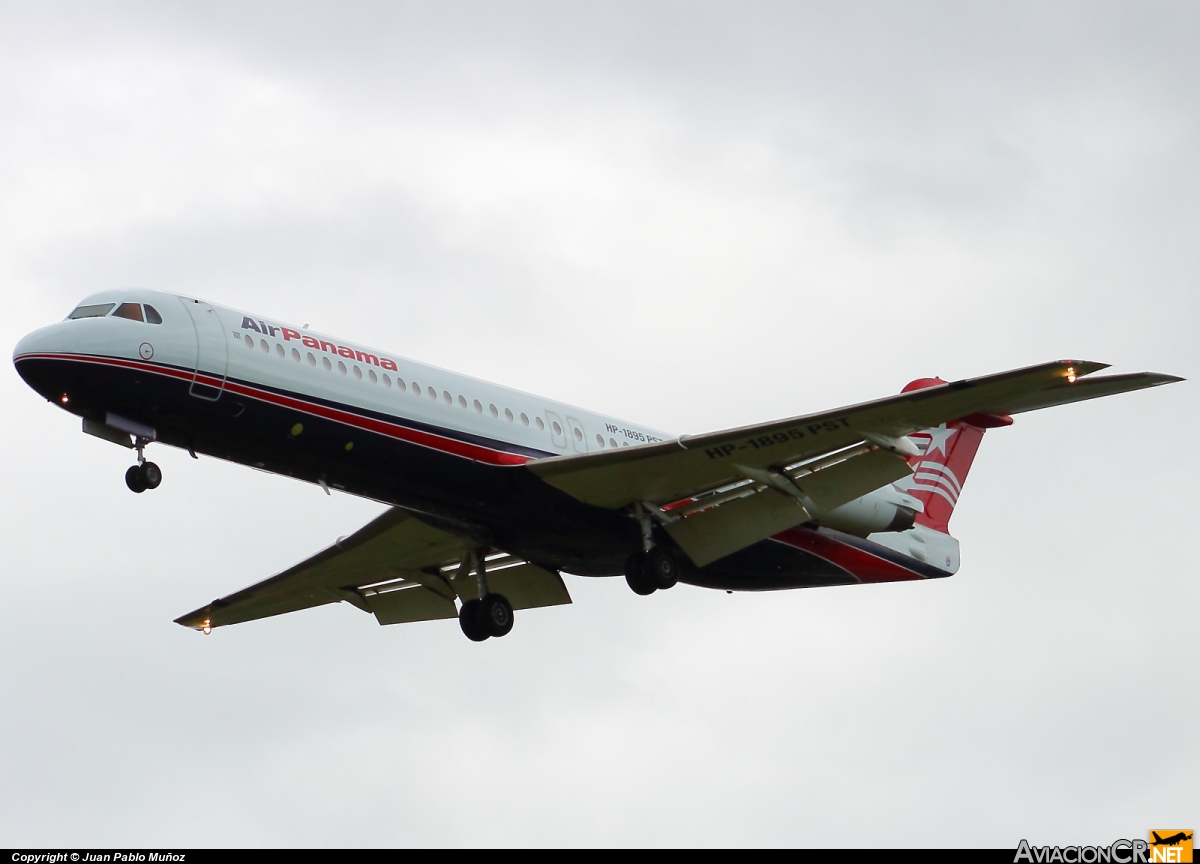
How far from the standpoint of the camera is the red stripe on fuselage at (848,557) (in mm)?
31797

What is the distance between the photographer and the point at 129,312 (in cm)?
2519

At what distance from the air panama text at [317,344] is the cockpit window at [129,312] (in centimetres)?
160

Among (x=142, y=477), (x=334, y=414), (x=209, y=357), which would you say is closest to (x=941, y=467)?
(x=334, y=414)

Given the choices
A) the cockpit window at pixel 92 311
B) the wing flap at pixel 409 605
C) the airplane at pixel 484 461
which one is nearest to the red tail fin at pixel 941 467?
the airplane at pixel 484 461

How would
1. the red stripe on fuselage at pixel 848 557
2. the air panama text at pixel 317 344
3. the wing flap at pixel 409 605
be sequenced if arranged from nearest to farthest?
the air panama text at pixel 317 344 < the red stripe on fuselage at pixel 848 557 < the wing flap at pixel 409 605

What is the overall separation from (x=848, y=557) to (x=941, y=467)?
16.5ft

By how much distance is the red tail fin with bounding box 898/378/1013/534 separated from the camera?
3547 centimetres

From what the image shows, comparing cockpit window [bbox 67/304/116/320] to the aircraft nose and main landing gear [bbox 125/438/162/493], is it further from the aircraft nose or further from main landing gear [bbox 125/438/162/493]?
main landing gear [bbox 125/438/162/493]

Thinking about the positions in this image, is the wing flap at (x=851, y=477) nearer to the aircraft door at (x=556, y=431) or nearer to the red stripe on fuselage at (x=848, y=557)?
the red stripe on fuselage at (x=848, y=557)

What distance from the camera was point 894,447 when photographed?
27.6 m

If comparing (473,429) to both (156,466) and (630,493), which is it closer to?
(630,493)

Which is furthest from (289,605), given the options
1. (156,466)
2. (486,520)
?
(156,466)

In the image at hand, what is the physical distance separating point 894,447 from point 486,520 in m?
7.10

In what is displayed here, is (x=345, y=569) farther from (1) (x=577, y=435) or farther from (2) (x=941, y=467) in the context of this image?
(2) (x=941, y=467)
